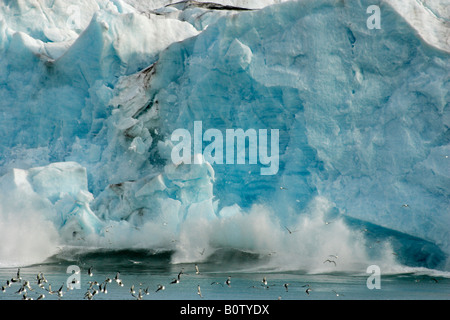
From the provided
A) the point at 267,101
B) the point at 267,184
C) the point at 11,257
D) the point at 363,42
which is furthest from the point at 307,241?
the point at 11,257

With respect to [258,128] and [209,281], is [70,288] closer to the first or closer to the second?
[209,281]

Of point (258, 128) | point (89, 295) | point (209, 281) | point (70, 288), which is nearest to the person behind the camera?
point (89, 295)

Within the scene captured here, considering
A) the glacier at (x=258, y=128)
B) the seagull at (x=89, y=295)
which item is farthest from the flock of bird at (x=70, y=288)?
the glacier at (x=258, y=128)

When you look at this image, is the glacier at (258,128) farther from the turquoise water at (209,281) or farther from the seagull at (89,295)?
the seagull at (89,295)

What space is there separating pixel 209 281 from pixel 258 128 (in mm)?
5585

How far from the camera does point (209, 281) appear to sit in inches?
604

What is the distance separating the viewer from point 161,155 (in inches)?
799

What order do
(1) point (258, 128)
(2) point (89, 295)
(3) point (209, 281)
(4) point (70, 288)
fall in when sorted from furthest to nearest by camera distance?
(1) point (258, 128)
(3) point (209, 281)
(4) point (70, 288)
(2) point (89, 295)

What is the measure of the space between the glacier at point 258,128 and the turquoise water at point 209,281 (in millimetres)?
503

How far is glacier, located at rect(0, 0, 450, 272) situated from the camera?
17406mm

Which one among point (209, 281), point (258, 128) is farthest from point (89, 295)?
point (258, 128)

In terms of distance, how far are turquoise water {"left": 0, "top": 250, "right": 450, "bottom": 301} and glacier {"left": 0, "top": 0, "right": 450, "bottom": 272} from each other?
0.50 m
